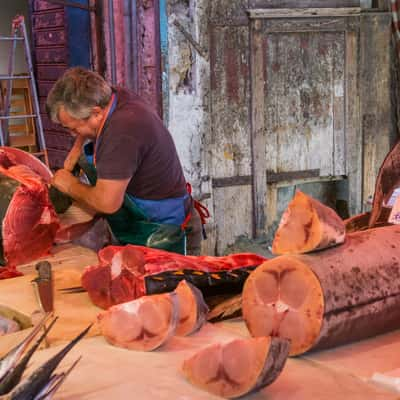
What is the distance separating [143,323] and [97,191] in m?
1.60

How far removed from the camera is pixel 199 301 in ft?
Result: 8.41

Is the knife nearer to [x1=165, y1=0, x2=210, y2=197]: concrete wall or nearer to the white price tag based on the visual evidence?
the white price tag

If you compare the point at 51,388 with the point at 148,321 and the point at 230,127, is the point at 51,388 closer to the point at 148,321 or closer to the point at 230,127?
the point at 148,321

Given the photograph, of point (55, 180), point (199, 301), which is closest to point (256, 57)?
point (55, 180)

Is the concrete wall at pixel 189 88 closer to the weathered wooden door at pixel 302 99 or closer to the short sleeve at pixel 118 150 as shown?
the weathered wooden door at pixel 302 99

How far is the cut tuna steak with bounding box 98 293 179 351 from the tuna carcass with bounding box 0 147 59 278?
4.21ft

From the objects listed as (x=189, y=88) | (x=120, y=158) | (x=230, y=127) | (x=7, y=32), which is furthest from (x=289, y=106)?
(x=7, y=32)

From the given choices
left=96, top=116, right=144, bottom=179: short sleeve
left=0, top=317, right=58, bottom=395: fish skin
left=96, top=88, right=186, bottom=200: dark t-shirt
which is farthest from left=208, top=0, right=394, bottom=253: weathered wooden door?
left=0, top=317, right=58, bottom=395: fish skin

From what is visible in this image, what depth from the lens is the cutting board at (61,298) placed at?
2721 mm

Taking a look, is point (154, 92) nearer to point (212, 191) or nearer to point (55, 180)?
point (212, 191)

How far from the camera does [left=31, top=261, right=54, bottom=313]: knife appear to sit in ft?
9.80

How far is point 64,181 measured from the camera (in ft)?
13.3

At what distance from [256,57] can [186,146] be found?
1.10 metres

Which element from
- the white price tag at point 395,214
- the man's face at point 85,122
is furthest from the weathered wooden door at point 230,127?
the white price tag at point 395,214
